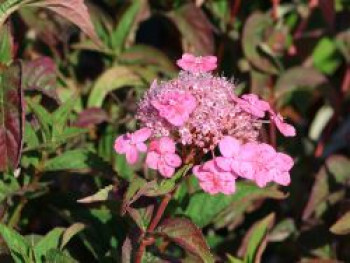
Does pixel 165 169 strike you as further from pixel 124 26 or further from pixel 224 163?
pixel 124 26

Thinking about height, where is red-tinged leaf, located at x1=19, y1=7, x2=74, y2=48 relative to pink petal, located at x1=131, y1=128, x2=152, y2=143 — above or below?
above

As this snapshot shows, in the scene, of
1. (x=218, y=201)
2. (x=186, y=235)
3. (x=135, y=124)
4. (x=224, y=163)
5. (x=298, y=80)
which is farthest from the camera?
(x=298, y=80)

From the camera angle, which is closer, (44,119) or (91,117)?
(44,119)

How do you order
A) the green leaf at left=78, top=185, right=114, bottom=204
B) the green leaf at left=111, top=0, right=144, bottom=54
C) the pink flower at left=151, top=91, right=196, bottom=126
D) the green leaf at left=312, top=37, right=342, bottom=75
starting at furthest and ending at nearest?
1. the green leaf at left=312, top=37, right=342, bottom=75
2. the green leaf at left=111, top=0, right=144, bottom=54
3. the green leaf at left=78, top=185, right=114, bottom=204
4. the pink flower at left=151, top=91, right=196, bottom=126

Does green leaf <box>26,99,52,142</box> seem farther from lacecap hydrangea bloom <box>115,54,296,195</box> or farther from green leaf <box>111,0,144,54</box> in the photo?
green leaf <box>111,0,144,54</box>

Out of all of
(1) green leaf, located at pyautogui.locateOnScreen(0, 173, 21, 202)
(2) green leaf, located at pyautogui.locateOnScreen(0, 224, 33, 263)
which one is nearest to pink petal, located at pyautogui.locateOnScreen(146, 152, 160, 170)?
(2) green leaf, located at pyautogui.locateOnScreen(0, 224, 33, 263)

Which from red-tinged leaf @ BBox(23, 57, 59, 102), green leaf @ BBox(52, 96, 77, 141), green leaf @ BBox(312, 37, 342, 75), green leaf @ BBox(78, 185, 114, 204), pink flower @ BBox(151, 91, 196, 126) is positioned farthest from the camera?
green leaf @ BBox(312, 37, 342, 75)

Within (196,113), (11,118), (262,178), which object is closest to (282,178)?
(262,178)
